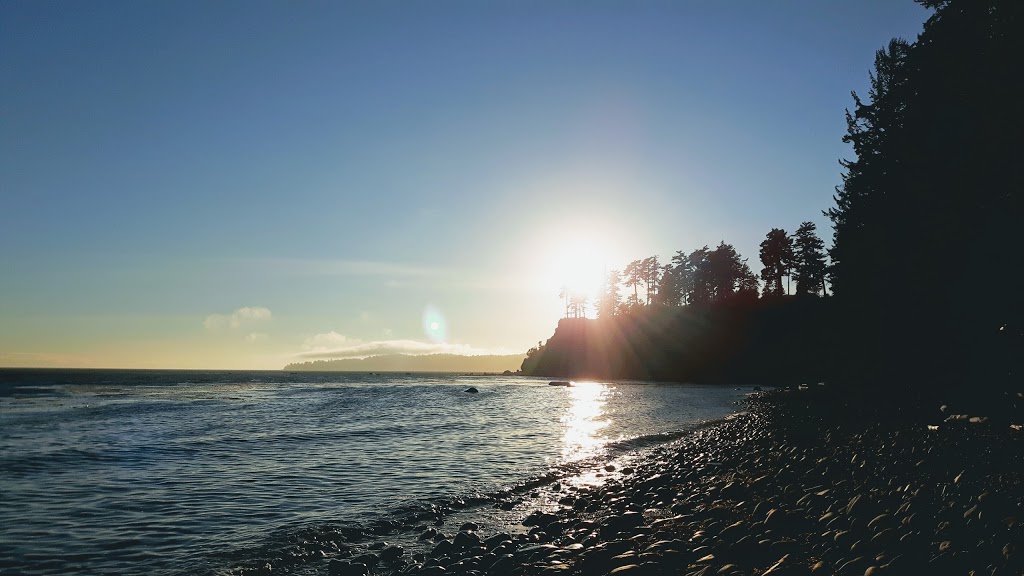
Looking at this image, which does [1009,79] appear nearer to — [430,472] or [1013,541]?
[1013,541]

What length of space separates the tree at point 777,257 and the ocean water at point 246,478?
68291 mm

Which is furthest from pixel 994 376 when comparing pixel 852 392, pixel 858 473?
pixel 852 392

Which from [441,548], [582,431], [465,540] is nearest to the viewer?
[441,548]

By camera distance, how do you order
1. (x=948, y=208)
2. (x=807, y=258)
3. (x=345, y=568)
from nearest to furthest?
(x=345, y=568), (x=948, y=208), (x=807, y=258)

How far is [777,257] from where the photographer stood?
94.1 metres

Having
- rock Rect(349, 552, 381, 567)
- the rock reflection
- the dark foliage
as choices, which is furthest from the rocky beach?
the dark foliage

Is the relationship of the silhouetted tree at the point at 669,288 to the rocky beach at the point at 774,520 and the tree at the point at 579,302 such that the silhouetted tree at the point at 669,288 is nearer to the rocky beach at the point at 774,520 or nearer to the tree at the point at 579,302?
the tree at the point at 579,302

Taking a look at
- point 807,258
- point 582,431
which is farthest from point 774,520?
point 807,258

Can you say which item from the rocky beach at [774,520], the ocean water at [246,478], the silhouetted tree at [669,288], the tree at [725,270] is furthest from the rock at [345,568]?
the silhouetted tree at [669,288]

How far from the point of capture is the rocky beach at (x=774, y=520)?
7637mm

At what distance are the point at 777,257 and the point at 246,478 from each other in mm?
95321

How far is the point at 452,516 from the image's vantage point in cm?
1293

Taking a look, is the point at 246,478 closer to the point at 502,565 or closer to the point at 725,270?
the point at 502,565

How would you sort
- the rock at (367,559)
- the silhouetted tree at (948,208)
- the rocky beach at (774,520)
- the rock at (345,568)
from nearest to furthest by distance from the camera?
the rocky beach at (774,520), the rock at (345,568), the rock at (367,559), the silhouetted tree at (948,208)
